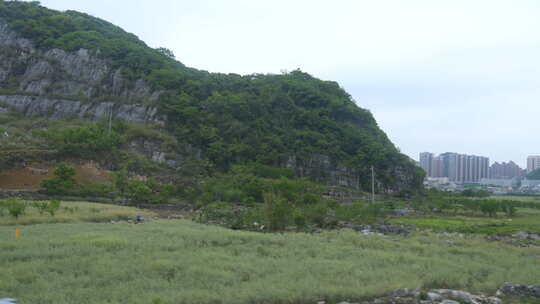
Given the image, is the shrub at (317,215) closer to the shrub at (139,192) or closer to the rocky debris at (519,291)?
the shrub at (139,192)

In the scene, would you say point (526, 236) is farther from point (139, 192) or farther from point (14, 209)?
point (139, 192)

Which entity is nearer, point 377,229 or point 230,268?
point 230,268

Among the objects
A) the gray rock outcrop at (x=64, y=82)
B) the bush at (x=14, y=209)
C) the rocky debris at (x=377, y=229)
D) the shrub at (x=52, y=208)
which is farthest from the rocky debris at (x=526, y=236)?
the gray rock outcrop at (x=64, y=82)

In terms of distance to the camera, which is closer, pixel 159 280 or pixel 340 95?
pixel 159 280

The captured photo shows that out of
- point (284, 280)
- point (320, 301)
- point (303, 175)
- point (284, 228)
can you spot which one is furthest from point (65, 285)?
point (303, 175)

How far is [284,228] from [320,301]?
18.4 m

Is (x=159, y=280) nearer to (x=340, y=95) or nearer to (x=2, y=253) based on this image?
(x=2, y=253)

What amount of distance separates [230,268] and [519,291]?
9.23m

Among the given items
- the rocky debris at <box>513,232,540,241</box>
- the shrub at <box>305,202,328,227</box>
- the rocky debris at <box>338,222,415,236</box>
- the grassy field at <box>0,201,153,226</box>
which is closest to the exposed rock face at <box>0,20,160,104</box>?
the grassy field at <box>0,201,153,226</box>

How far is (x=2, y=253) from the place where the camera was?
15.6 m

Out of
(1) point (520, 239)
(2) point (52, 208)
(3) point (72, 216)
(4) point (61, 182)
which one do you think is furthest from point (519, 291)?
(4) point (61, 182)

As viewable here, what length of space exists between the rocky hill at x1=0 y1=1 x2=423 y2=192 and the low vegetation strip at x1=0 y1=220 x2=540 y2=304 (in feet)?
154

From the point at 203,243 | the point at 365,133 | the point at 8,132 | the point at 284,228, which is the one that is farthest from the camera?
the point at 365,133

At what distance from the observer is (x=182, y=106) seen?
78688 mm
